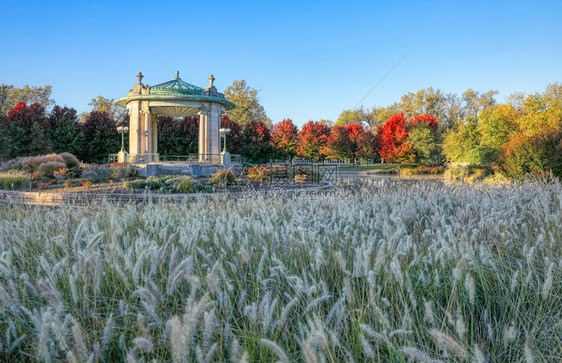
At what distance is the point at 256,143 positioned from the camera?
128 ft

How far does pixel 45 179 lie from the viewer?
47.9 ft

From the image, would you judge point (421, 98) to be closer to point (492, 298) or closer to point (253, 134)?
point (253, 134)

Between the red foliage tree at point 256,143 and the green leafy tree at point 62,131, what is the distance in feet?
52.3

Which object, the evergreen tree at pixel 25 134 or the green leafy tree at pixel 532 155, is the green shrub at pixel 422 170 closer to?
the green leafy tree at pixel 532 155

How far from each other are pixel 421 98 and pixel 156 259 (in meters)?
59.2

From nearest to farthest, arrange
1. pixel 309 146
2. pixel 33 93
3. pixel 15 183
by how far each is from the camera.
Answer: pixel 15 183 < pixel 309 146 < pixel 33 93

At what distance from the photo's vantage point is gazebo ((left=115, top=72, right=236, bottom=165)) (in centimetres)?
2155

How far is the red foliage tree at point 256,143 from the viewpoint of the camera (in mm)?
38938

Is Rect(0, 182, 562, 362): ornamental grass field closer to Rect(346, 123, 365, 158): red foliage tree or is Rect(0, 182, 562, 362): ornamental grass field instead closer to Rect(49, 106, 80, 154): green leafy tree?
Rect(49, 106, 80, 154): green leafy tree

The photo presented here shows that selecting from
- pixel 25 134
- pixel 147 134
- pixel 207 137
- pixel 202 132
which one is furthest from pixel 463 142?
pixel 25 134

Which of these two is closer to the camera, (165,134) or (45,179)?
(45,179)

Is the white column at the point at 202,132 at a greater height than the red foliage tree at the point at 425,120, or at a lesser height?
lesser

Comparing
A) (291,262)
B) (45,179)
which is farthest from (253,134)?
(291,262)

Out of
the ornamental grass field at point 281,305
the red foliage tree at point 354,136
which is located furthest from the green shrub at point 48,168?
the red foliage tree at point 354,136
